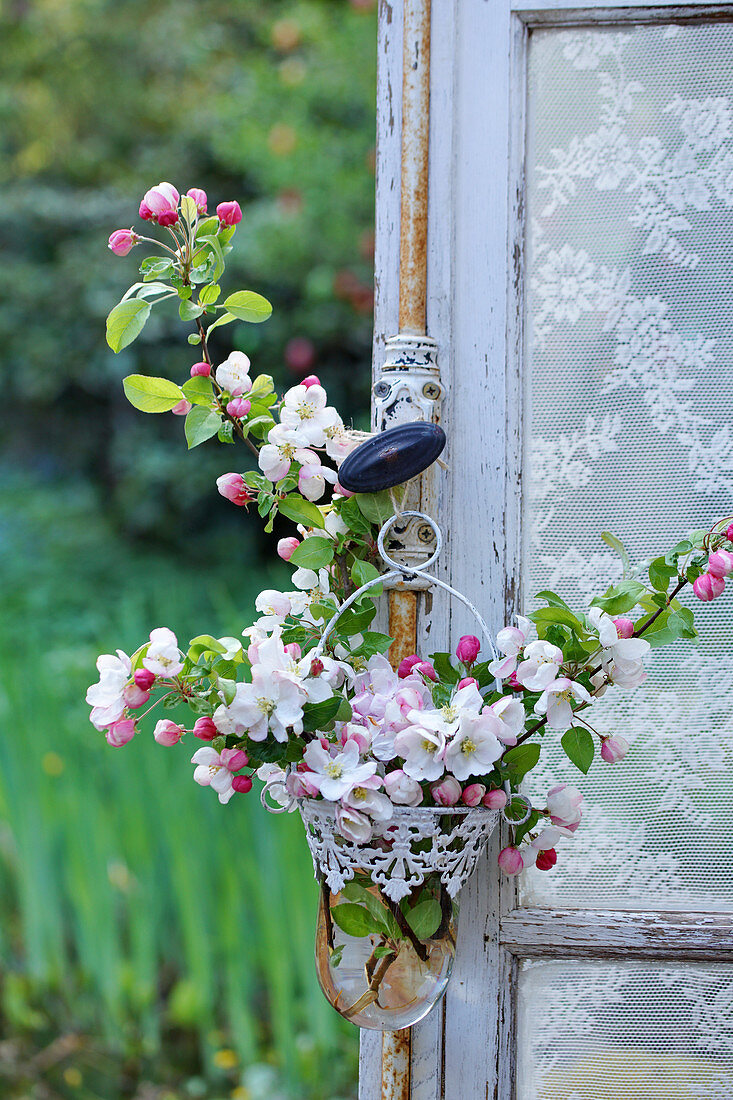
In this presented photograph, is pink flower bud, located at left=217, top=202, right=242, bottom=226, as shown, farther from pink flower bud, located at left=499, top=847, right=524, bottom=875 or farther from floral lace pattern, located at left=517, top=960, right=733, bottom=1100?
floral lace pattern, located at left=517, top=960, right=733, bottom=1100

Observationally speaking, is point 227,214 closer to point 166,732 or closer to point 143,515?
point 166,732

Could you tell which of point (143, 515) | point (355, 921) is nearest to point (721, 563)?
point (355, 921)

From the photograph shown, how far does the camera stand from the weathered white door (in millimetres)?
833

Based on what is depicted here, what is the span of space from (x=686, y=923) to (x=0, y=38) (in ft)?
12.4

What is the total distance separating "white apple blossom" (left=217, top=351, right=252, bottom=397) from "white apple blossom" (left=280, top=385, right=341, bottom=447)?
4 centimetres

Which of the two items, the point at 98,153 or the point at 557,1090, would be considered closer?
the point at 557,1090

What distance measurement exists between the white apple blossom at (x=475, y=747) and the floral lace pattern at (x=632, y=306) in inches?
9.6

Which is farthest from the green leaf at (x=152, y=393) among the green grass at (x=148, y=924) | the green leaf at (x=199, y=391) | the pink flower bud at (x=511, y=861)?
the green grass at (x=148, y=924)

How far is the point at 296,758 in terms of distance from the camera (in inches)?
25.7

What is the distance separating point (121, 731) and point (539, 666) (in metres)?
0.30

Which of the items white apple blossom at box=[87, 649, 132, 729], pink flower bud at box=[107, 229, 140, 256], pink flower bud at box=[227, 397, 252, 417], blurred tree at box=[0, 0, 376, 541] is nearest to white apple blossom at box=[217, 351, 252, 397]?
pink flower bud at box=[227, 397, 252, 417]

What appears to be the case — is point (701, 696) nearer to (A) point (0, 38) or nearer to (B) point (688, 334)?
(B) point (688, 334)

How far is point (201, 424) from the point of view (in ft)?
2.31

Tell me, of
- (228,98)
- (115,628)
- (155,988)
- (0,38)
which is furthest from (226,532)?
(0,38)
